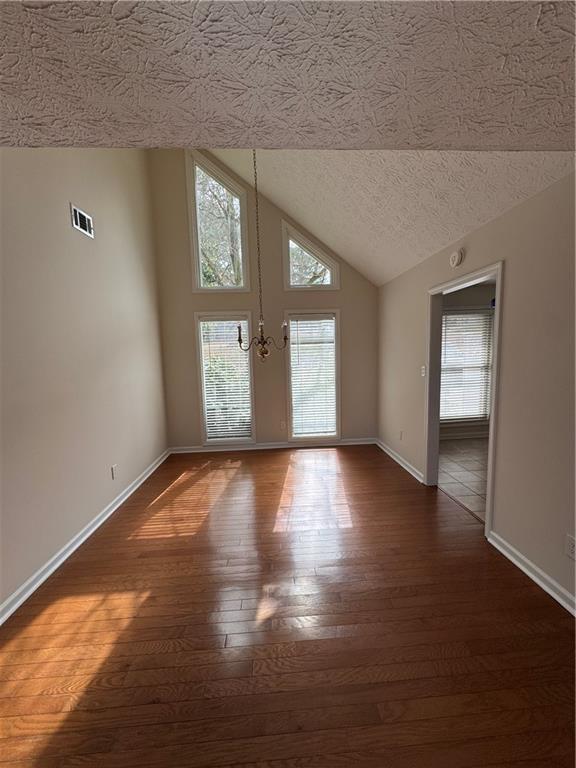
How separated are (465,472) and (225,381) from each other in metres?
3.56

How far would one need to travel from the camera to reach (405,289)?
12.7ft

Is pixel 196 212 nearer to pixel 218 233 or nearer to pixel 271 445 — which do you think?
pixel 218 233

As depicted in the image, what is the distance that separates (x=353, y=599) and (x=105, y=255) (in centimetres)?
372

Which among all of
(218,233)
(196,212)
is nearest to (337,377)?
(218,233)

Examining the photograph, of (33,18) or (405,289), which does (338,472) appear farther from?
(33,18)

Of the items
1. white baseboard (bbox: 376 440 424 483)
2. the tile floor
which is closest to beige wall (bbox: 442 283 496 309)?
the tile floor

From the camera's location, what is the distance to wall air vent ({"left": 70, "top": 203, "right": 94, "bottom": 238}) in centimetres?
266

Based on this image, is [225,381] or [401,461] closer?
[401,461]

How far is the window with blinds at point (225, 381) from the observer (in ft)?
Answer: 15.8

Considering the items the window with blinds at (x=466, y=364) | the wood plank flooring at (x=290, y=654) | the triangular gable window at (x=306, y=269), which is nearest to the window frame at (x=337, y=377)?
the triangular gable window at (x=306, y=269)

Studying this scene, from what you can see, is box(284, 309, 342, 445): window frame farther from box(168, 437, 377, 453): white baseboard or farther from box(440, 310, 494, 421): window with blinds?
box(440, 310, 494, 421): window with blinds

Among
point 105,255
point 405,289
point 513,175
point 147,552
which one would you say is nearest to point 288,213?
point 405,289

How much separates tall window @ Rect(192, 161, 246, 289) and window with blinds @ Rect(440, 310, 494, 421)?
349 centimetres

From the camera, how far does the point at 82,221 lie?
110 inches
